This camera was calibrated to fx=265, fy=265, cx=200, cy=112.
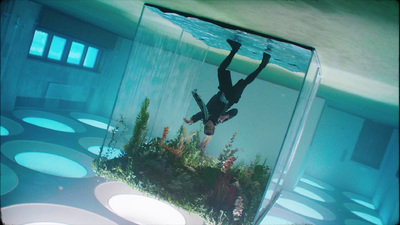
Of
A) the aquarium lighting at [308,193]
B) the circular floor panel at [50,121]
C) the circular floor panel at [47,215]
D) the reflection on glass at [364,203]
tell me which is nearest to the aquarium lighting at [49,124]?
the circular floor panel at [50,121]

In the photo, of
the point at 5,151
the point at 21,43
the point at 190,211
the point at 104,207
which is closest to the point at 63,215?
the point at 104,207

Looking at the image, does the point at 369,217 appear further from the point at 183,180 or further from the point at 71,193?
the point at 71,193

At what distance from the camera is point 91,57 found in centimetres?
1212

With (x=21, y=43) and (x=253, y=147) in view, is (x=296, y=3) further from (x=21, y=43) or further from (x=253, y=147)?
(x=21, y=43)

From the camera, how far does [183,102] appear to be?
834cm

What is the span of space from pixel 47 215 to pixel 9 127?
Result: 466 cm

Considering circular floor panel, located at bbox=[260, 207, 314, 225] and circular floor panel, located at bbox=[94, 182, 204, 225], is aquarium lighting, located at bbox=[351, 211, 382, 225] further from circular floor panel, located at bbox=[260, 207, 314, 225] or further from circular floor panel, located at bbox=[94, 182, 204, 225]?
circular floor panel, located at bbox=[94, 182, 204, 225]

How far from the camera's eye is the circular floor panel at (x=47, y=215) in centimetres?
359

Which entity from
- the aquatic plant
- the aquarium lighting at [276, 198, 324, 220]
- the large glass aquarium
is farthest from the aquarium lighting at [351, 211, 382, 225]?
the aquatic plant

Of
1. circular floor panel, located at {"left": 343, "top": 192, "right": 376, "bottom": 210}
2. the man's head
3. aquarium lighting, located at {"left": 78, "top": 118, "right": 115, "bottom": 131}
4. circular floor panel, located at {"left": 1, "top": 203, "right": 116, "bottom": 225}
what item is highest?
the man's head

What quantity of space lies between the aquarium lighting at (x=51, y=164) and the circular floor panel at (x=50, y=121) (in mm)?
2441

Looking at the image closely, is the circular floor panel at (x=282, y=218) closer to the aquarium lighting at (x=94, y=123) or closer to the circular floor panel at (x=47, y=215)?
the circular floor panel at (x=47, y=215)

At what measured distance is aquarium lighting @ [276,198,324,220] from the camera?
25.8 feet

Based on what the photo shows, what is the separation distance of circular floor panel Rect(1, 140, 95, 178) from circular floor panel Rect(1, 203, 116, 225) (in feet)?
4.56
